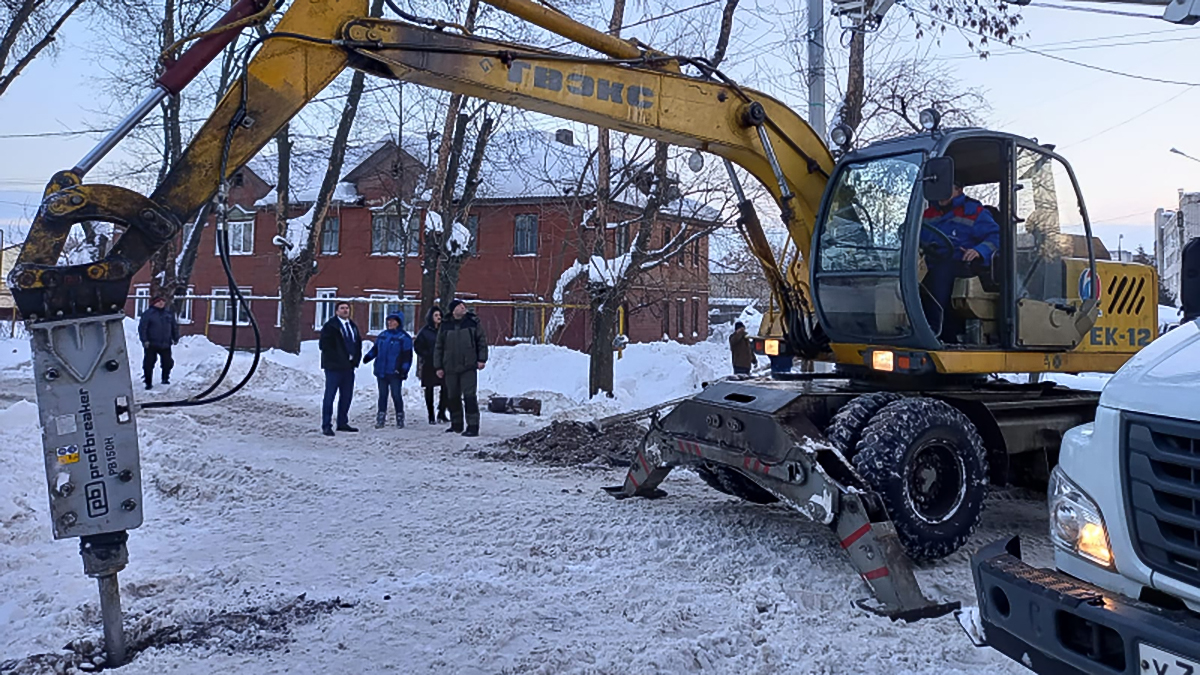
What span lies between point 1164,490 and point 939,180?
377cm

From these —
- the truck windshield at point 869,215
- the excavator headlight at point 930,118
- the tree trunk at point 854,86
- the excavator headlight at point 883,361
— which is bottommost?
the excavator headlight at point 883,361

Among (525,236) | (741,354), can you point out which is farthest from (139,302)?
(741,354)

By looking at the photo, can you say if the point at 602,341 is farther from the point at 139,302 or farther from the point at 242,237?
the point at 139,302

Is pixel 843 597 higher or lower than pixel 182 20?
lower

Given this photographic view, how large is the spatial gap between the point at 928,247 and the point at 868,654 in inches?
131

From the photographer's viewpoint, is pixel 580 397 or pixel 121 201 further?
pixel 580 397

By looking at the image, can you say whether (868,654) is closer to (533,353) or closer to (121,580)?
(121,580)

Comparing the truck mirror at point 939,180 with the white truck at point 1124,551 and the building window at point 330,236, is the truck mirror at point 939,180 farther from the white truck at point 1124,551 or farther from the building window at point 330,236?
the building window at point 330,236

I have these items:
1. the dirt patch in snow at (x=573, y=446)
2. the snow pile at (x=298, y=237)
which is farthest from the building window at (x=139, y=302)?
the dirt patch in snow at (x=573, y=446)

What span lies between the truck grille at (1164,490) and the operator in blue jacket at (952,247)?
12.7ft

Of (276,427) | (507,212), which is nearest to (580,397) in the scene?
(276,427)

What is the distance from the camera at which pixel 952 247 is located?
22.2ft

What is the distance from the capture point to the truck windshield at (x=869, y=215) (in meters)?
6.68

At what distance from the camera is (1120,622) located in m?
2.71
